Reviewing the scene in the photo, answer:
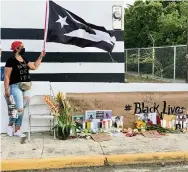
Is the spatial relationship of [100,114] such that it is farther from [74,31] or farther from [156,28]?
[156,28]

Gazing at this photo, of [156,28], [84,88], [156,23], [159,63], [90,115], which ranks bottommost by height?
[90,115]

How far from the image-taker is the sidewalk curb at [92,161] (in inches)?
232

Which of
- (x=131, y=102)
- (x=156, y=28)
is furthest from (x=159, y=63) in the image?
(x=131, y=102)

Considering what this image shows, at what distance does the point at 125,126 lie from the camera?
802cm

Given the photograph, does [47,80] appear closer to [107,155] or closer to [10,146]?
[10,146]

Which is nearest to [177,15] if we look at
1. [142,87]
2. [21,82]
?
[142,87]

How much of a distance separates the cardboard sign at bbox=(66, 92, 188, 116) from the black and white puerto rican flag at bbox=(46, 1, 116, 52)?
1161mm

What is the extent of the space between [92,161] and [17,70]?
2352 millimetres

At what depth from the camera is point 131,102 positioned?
805cm

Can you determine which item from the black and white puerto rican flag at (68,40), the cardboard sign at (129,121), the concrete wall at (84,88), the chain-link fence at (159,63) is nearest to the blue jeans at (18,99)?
the concrete wall at (84,88)

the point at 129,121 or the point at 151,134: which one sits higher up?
the point at 129,121

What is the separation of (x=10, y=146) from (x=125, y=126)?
248 centimetres

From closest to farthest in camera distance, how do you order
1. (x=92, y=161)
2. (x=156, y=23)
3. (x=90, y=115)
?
A: (x=92, y=161), (x=90, y=115), (x=156, y=23)

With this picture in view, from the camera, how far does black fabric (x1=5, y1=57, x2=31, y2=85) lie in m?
7.14
